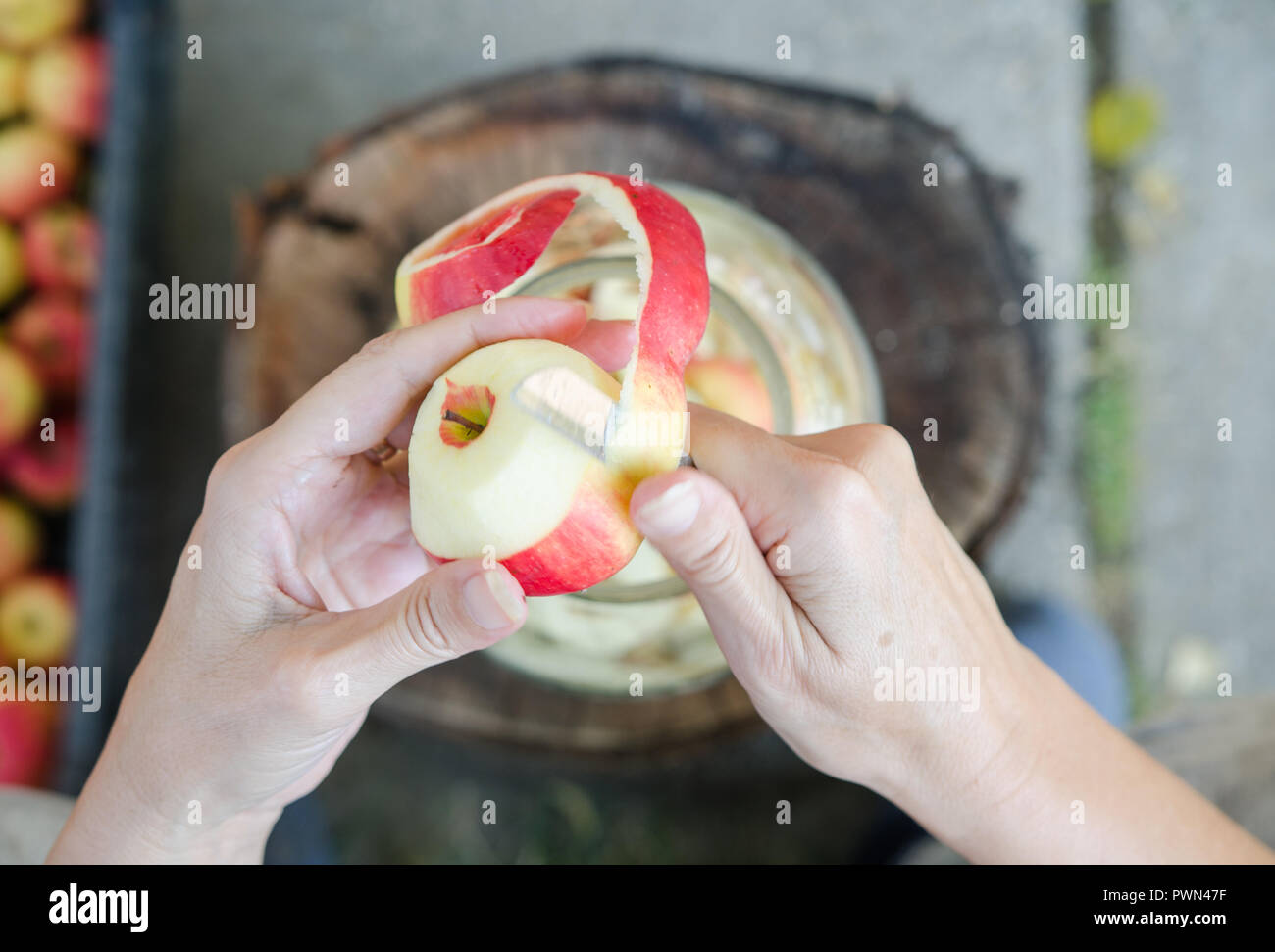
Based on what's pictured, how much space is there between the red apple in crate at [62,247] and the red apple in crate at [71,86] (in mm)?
87

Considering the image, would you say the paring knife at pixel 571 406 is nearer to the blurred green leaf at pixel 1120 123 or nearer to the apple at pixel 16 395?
the apple at pixel 16 395

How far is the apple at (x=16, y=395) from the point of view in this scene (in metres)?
0.95

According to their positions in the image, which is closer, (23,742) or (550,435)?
(550,435)

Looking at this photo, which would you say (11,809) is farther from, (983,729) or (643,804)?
(983,729)

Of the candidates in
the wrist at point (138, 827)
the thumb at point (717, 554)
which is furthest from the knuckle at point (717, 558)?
the wrist at point (138, 827)

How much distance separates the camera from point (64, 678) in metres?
0.98

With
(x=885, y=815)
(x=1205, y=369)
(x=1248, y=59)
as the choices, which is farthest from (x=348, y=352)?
(x=1248, y=59)

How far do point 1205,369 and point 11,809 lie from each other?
136 cm

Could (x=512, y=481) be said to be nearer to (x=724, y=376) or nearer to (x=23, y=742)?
(x=724, y=376)

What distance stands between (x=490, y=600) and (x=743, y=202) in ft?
1.49

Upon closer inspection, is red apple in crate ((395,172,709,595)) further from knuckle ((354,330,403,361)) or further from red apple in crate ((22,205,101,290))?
red apple in crate ((22,205,101,290))

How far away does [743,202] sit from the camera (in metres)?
0.76

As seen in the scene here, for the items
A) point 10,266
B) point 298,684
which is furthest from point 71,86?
point 298,684

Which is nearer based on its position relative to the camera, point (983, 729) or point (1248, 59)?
point (983, 729)
